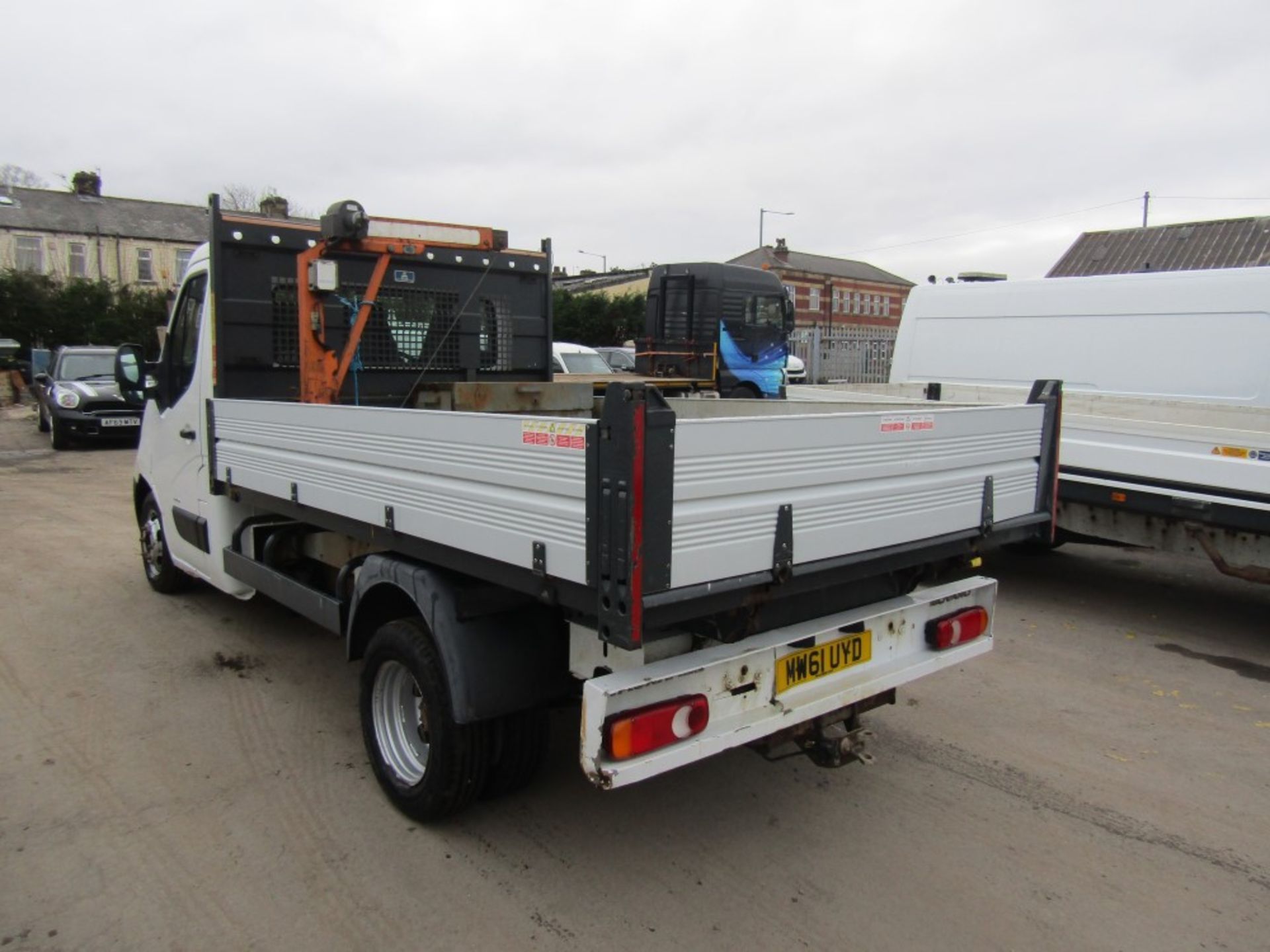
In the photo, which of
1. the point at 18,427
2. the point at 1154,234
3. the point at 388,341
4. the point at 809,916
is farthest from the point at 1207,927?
the point at 1154,234

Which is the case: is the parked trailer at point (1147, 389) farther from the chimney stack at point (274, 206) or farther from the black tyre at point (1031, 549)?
the chimney stack at point (274, 206)

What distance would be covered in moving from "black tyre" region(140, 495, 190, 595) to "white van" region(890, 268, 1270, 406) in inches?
276

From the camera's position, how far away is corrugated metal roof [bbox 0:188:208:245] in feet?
154

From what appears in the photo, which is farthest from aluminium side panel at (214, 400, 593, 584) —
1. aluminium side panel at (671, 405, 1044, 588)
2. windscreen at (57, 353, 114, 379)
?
windscreen at (57, 353, 114, 379)

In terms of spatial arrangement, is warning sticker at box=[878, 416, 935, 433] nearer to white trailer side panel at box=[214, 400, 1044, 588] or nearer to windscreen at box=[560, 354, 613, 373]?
white trailer side panel at box=[214, 400, 1044, 588]

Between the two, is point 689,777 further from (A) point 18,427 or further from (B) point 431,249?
(A) point 18,427

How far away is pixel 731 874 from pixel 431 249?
13.1 ft

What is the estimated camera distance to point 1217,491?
19.0 feet

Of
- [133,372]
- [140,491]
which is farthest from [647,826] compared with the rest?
[140,491]

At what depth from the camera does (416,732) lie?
11.8ft

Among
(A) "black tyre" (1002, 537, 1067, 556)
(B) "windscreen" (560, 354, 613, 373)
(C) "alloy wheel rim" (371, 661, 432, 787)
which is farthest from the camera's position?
(B) "windscreen" (560, 354, 613, 373)

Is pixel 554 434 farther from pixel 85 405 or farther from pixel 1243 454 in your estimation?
pixel 85 405

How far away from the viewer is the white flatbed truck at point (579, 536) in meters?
2.52

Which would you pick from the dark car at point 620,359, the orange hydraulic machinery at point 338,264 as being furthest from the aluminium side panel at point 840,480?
the dark car at point 620,359
